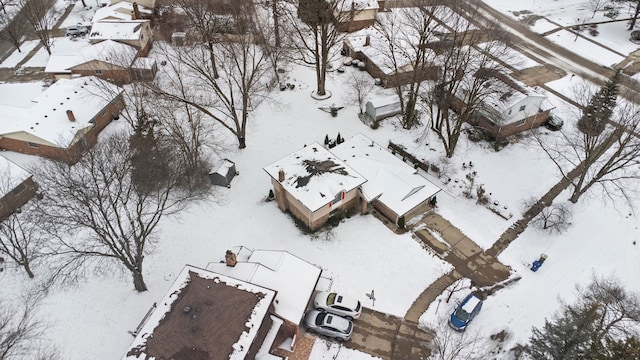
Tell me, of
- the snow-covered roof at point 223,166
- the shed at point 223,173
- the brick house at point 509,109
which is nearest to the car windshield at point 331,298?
the shed at point 223,173

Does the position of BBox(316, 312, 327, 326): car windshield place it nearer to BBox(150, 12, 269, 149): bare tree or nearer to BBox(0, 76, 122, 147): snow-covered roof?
→ BBox(150, 12, 269, 149): bare tree

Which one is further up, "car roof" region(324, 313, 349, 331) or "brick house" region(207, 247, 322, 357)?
"brick house" region(207, 247, 322, 357)

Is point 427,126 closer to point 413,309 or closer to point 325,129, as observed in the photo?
point 325,129

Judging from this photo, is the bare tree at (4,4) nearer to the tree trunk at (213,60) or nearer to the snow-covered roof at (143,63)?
the snow-covered roof at (143,63)

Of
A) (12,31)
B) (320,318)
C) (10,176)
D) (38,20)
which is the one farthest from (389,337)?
(12,31)

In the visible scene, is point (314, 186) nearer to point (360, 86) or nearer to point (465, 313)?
point (465, 313)

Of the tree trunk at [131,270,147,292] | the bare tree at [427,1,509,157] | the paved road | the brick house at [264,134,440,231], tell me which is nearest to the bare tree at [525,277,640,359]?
the brick house at [264,134,440,231]

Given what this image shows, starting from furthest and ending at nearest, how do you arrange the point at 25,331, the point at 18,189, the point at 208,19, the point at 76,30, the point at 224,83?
1. the point at 76,30
2. the point at 224,83
3. the point at 208,19
4. the point at 18,189
5. the point at 25,331
